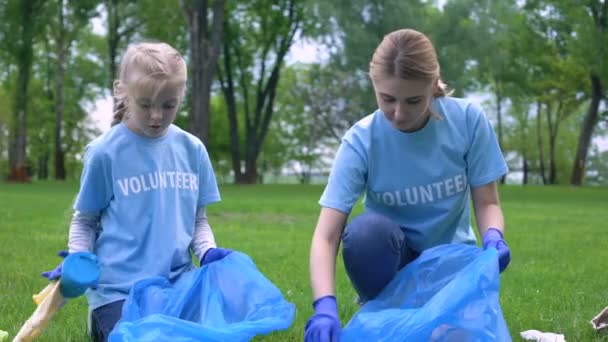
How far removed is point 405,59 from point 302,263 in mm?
3362

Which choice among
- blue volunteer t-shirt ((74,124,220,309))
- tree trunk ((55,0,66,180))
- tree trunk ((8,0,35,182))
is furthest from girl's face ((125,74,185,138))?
tree trunk ((55,0,66,180))

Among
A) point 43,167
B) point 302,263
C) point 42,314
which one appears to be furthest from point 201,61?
point 43,167

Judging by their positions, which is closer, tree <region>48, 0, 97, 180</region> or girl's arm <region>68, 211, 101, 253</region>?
girl's arm <region>68, 211, 101, 253</region>

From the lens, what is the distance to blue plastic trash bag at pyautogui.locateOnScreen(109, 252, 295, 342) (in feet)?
7.61

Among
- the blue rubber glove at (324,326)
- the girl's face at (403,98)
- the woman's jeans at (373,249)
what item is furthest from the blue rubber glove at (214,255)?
the girl's face at (403,98)

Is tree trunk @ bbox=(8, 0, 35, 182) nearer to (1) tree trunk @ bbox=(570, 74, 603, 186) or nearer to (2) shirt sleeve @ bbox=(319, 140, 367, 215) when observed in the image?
(1) tree trunk @ bbox=(570, 74, 603, 186)

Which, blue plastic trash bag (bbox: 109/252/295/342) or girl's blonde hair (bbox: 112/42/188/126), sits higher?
girl's blonde hair (bbox: 112/42/188/126)

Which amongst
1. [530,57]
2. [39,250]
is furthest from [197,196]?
[530,57]

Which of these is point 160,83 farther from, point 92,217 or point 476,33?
point 476,33

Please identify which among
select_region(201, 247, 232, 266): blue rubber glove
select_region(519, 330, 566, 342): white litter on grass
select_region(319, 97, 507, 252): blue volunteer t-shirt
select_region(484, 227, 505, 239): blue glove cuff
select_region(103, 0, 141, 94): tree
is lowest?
select_region(519, 330, 566, 342): white litter on grass

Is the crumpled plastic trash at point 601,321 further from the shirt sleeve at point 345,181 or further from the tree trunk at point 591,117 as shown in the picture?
the tree trunk at point 591,117

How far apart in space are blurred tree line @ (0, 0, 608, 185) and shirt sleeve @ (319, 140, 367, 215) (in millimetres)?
16007

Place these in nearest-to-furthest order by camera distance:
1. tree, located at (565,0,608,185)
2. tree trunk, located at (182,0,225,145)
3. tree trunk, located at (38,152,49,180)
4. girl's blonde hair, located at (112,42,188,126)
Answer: girl's blonde hair, located at (112,42,188,126) < tree, located at (565,0,608,185) < tree trunk, located at (182,0,225,145) < tree trunk, located at (38,152,49,180)

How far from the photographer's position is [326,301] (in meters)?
2.20
